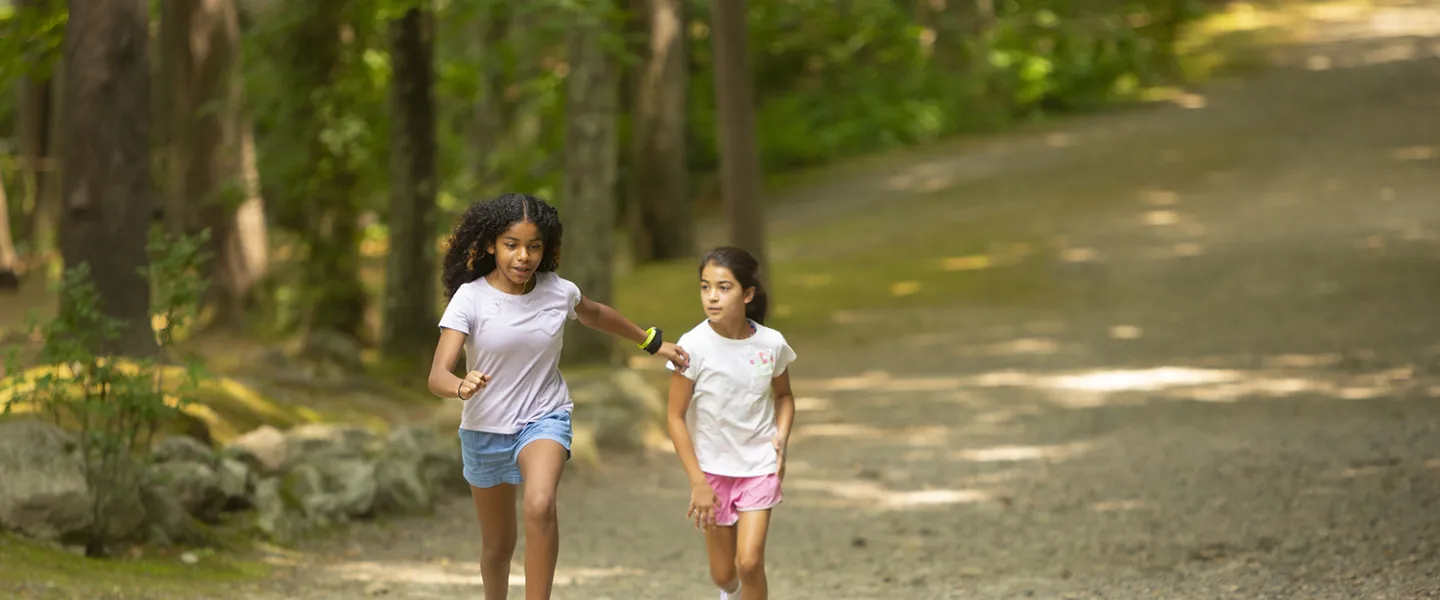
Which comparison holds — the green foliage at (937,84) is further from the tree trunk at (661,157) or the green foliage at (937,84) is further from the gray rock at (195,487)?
the gray rock at (195,487)

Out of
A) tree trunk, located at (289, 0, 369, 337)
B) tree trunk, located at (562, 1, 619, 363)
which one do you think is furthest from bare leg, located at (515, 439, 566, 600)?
tree trunk, located at (289, 0, 369, 337)

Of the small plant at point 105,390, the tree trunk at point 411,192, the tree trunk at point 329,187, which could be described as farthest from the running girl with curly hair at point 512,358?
the tree trunk at point 329,187

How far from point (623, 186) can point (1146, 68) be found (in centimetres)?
1188

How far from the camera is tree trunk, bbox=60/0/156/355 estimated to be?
974 cm

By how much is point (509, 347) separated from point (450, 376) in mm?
336

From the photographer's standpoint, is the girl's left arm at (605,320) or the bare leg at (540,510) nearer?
the bare leg at (540,510)

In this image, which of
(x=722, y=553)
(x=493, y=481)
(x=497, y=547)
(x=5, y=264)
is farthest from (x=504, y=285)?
(x=5, y=264)

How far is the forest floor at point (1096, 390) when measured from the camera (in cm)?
797

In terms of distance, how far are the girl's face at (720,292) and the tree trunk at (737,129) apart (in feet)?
39.1

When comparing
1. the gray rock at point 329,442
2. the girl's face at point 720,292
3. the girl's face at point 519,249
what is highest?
the girl's face at point 519,249

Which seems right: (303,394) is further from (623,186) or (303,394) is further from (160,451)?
(623,186)

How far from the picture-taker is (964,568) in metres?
8.12

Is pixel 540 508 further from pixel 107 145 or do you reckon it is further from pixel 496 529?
pixel 107 145

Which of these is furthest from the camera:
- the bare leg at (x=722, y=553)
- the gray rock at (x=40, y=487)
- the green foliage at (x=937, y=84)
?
the green foliage at (x=937, y=84)
